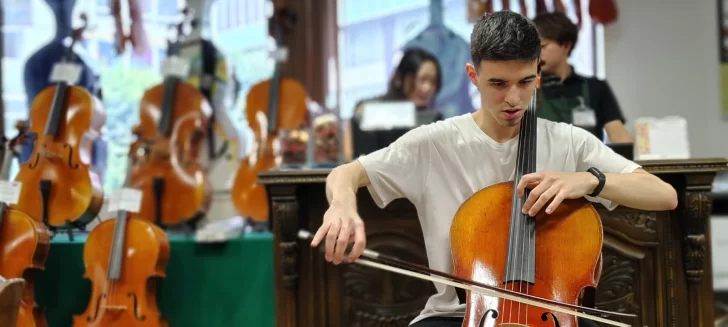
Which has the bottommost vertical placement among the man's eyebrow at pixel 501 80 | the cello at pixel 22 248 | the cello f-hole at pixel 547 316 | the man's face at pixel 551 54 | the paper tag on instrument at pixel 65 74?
the cello f-hole at pixel 547 316

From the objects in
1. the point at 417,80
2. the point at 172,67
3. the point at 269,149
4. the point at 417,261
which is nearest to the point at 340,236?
the point at 417,261

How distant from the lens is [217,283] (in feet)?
9.10

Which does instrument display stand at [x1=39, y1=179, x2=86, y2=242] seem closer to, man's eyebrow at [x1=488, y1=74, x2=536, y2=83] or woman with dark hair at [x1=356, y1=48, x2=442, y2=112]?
woman with dark hair at [x1=356, y1=48, x2=442, y2=112]

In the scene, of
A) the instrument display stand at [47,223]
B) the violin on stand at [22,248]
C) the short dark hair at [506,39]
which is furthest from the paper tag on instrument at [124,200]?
the short dark hair at [506,39]

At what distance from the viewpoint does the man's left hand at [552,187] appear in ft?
4.58

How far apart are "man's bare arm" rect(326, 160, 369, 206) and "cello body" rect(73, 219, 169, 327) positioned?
1.24 metres

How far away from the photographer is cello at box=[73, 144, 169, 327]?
2.38m

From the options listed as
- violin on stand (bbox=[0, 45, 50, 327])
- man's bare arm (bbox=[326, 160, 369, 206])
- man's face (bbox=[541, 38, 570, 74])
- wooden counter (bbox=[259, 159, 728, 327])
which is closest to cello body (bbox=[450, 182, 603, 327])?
man's bare arm (bbox=[326, 160, 369, 206])

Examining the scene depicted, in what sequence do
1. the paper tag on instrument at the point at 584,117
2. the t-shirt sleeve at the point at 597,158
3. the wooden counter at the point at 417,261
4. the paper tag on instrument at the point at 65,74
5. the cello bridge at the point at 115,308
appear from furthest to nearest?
the paper tag on instrument at the point at 65,74 < the cello bridge at the point at 115,308 < the paper tag on instrument at the point at 584,117 < the wooden counter at the point at 417,261 < the t-shirt sleeve at the point at 597,158

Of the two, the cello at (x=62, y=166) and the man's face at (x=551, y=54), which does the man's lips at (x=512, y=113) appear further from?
the cello at (x=62, y=166)

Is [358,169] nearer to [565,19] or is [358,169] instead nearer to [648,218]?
[648,218]

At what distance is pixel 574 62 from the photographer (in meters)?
3.87

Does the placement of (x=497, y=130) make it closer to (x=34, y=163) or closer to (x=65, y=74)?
(x=34, y=163)

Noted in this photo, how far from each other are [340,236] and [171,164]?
1.93 m
